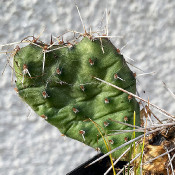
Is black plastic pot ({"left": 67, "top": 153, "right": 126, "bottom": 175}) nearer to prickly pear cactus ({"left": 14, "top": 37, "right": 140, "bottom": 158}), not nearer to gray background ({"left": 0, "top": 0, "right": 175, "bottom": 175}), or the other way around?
prickly pear cactus ({"left": 14, "top": 37, "right": 140, "bottom": 158})

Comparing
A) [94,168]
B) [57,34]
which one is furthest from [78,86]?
[57,34]

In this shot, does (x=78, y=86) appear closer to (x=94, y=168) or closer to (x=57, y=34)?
(x=94, y=168)

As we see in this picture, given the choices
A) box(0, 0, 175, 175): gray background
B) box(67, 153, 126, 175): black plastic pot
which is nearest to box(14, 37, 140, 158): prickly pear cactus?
box(67, 153, 126, 175): black plastic pot

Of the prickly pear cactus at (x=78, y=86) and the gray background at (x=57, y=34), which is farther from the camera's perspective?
the gray background at (x=57, y=34)

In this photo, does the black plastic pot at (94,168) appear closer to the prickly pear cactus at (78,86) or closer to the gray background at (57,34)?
the prickly pear cactus at (78,86)

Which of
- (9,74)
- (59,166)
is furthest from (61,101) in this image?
(59,166)

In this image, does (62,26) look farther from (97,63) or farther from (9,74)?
(97,63)

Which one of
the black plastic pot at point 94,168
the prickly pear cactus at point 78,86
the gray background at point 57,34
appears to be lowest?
the black plastic pot at point 94,168

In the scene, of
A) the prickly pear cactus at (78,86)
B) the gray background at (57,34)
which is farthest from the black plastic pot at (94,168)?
the gray background at (57,34)
